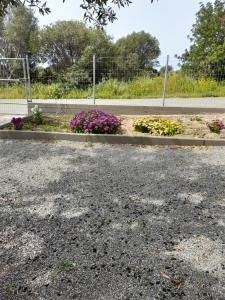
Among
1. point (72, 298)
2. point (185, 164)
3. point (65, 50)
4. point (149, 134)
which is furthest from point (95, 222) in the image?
point (65, 50)

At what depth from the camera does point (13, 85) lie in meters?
8.88

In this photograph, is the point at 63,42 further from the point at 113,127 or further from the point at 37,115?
the point at 113,127

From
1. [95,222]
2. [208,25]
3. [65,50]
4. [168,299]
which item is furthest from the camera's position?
[65,50]

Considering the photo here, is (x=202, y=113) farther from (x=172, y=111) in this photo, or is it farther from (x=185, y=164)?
(x=185, y=164)

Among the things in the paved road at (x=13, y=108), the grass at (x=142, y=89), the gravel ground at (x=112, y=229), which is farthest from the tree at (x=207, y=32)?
the gravel ground at (x=112, y=229)

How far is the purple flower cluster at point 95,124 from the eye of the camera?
6.18 meters

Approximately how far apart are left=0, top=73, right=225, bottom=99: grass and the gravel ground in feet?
20.0

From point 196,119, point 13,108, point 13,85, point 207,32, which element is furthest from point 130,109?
point 207,32

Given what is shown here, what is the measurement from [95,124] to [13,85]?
Answer: 417 cm

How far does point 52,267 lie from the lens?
2.34 m

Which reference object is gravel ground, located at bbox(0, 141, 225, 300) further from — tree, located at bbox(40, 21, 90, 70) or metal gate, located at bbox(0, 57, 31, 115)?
tree, located at bbox(40, 21, 90, 70)

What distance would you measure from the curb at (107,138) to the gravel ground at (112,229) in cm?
91

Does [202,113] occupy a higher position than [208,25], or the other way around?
[208,25]

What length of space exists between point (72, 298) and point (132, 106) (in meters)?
6.79
